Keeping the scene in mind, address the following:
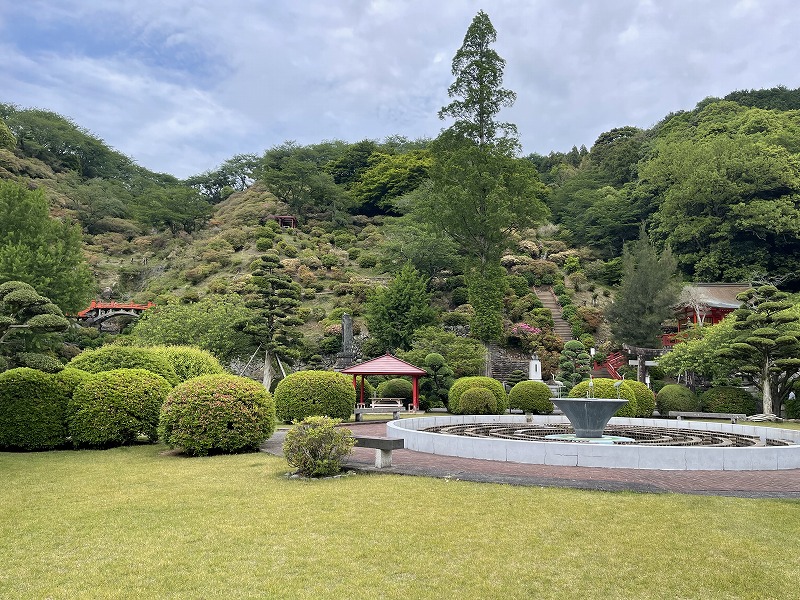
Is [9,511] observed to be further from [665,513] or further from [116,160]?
[116,160]

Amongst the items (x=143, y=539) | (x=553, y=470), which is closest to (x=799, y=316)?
(x=553, y=470)

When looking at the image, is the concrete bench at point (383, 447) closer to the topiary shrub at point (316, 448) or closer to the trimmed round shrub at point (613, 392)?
the topiary shrub at point (316, 448)

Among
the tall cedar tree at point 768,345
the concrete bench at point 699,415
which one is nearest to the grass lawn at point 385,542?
the tall cedar tree at point 768,345

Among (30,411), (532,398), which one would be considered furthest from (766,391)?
(30,411)

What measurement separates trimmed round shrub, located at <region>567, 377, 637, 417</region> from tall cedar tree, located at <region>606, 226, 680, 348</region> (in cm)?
1433

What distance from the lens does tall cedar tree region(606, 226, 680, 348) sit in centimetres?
3341

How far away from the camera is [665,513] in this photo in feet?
20.3

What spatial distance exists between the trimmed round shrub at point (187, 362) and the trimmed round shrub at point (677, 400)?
1718cm

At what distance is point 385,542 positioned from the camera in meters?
5.22

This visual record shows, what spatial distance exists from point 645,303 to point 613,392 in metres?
16.0

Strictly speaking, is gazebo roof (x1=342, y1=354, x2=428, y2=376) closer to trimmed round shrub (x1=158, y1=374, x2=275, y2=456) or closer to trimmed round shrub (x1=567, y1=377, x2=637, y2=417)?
trimmed round shrub (x1=567, y1=377, x2=637, y2=417)

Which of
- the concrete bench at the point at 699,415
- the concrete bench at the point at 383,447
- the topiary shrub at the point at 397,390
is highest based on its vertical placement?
the concrete bench at the point at 383,447

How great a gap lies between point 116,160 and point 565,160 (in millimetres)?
58388

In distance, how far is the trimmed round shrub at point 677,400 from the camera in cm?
2272
